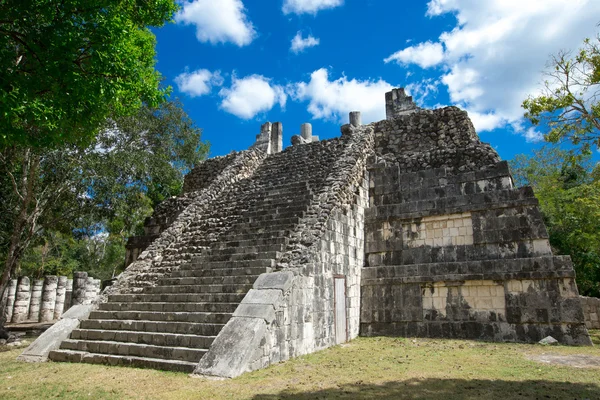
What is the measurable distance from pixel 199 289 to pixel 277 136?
12177 millimetres

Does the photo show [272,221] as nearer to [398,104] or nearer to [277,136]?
[398,104]

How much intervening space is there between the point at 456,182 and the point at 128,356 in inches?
384

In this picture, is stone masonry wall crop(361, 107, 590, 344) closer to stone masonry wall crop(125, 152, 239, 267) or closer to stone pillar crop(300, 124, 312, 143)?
stone pillar crop(300, 124, 312, 143)

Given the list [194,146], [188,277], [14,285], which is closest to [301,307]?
[188,277]

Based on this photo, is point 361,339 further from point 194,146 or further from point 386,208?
point 194,146

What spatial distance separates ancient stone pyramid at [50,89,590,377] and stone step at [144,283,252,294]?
0.13 feet

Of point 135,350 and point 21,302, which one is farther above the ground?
point 21,302

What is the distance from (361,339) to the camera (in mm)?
10984

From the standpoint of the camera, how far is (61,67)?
599cm

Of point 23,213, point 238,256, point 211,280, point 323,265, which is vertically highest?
point 23,213

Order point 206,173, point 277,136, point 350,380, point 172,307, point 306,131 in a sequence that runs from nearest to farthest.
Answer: point 350,380, point 172,307, point 206,173, point 306,131, point 277,136

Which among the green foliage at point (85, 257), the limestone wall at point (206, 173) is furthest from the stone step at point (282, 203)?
the green foliage at point (85, 257)

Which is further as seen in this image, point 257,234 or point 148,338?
point 257,234

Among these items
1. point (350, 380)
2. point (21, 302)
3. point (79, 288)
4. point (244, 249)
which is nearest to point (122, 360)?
point (244, 249)
